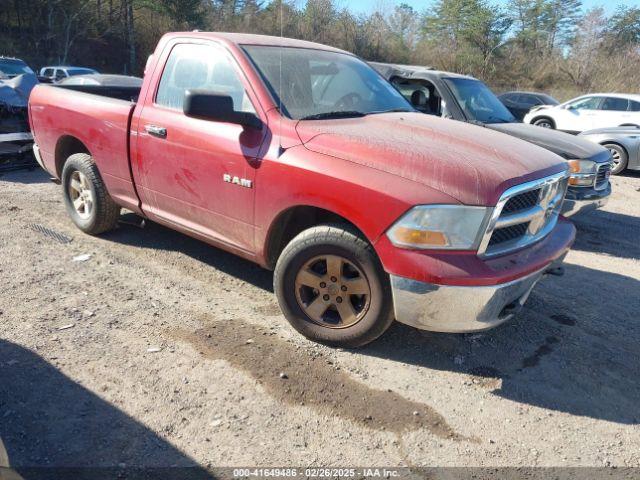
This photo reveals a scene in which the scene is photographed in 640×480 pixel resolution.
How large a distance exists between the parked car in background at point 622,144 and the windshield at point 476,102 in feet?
15.3

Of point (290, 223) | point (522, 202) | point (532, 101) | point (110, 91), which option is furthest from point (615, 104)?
point (290, 223)

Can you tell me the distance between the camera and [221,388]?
2971 millimetres

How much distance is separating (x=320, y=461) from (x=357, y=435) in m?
0.27

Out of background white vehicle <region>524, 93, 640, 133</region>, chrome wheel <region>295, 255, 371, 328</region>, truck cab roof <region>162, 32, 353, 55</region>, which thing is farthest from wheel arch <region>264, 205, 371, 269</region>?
background white vehicle <region>524, 93, 640, 133</region>

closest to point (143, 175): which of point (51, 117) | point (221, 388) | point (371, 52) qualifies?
point (51, 117)

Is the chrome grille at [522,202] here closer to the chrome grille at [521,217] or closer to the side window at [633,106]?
the chrome grille at [521,217]

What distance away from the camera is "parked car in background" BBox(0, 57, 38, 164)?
24.4ft

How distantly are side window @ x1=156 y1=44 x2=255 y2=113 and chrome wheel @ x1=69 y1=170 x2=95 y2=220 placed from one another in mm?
1424

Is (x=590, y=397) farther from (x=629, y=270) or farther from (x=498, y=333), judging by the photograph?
(x=629, y=270)

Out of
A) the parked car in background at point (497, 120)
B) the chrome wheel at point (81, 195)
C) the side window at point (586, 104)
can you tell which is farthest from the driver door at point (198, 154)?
the side window at point (586, 104)

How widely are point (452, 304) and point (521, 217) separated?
2.36 ft

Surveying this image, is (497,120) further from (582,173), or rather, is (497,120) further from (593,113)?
(593,113)

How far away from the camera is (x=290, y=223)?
3.58 meters

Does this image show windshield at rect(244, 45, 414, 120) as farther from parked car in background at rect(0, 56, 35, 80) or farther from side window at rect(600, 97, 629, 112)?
parked car in background at rect(0, 56, 35, 80)
